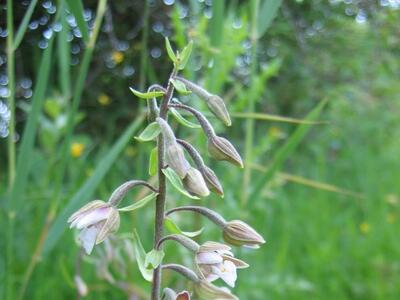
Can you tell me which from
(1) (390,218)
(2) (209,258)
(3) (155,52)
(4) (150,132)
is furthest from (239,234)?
(3) (155,52)

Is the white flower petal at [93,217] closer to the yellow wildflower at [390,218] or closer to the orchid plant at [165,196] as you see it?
the orchid plant at [165,196]

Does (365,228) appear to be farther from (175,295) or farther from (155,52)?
(175,295)

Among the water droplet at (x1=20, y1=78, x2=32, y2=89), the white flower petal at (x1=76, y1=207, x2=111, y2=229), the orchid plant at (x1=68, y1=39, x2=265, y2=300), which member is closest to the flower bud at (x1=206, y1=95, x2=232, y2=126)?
the orchid plant at (x1=68, y1=39, x2=265, y2=300)

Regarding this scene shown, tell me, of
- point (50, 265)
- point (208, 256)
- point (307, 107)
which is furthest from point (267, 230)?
point (208, 256)

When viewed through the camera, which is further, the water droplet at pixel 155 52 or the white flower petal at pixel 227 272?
the water droplet at pixel 155 52

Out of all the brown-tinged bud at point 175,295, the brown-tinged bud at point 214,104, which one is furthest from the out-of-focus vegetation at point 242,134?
the brown-tinged bud at point 175,295

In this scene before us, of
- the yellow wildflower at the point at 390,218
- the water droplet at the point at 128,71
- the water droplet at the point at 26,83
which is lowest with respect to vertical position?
the yellow wildflower at the point at 390,218
